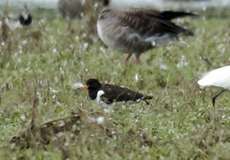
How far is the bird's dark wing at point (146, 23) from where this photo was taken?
11.9m

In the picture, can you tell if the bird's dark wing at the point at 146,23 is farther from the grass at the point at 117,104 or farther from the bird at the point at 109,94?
the bird at the point at 109,94

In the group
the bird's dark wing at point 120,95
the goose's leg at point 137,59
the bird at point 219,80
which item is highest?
the bird at point 219,80

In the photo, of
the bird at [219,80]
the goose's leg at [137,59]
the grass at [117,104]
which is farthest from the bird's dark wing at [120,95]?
the goose's leg at [137,59]

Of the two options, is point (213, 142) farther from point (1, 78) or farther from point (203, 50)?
point (203, 50)

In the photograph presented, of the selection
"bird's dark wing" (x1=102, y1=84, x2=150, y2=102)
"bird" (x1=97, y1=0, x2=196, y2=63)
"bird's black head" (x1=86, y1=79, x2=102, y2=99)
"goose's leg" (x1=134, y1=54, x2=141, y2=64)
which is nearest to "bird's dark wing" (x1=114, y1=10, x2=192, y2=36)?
"bird" (x1=97, y1=0, x2=196, y2=63)

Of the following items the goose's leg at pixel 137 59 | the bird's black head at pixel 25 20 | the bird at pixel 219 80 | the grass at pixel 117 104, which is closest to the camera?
the grass at pixel 117 104

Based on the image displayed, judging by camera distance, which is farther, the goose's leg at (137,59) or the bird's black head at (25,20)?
the bird's black head at (25,20)

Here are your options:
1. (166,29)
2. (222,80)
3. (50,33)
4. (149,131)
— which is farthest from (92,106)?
(50,33)

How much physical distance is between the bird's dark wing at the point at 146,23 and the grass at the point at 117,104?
0.36 metres

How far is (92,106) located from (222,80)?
1.03 m

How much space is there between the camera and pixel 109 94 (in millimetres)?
8375


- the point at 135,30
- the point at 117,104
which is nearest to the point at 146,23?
the point at 135,30

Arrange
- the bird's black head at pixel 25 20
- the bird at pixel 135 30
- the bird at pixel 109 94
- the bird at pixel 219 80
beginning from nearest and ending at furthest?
the bird at pixel 219 80 → the bird at pixel 109 94 → the bird at pixel 135 30 → the bird's black head at pixel 25 20

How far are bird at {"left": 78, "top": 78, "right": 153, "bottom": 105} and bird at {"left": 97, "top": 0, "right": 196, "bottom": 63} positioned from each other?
3186 mm
